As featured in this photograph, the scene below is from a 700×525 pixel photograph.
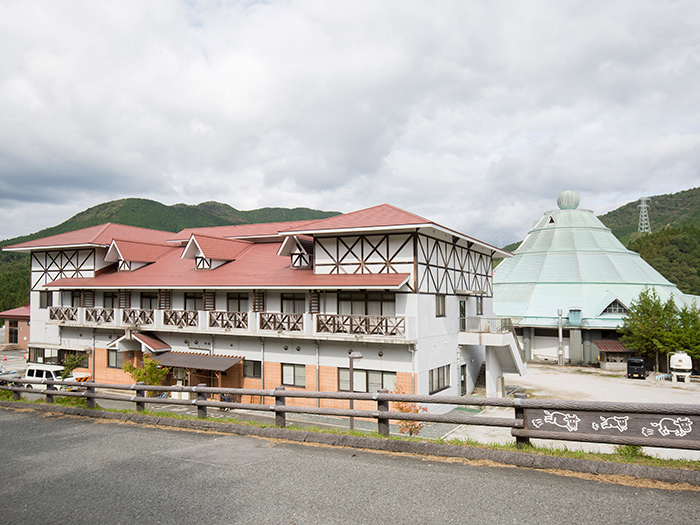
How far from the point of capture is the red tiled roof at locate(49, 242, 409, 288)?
71.4 feet

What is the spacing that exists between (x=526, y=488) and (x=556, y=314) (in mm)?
45093

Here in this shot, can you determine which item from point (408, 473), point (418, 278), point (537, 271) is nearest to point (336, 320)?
point (418, 278)

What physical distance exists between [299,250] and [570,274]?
3718cm

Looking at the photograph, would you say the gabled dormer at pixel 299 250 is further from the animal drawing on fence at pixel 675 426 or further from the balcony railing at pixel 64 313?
the animal drawing on fence at pixel 675 426

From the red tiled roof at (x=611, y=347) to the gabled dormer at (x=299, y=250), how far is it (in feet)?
101

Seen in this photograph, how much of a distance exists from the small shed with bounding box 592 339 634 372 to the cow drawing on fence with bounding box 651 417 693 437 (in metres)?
39.3

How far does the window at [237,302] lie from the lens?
2617 centimetres

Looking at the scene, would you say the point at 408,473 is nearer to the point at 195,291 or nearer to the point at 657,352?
the point at 195,291

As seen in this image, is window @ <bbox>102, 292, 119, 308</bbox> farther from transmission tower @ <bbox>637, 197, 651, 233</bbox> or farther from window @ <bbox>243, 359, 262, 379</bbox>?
transmission tower @ <bbox>637, 197, 651, 233</bbox>

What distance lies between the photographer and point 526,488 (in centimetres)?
648

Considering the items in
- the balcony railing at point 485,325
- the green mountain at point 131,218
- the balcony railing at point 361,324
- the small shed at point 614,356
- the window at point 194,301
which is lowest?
the small shed at point 614,356

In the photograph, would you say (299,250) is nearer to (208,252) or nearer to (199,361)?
(208,252)

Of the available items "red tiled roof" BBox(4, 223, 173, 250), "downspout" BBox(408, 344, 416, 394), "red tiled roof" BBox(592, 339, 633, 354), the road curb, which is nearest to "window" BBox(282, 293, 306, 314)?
"downspout" BBox(408, 344, 416, 394)

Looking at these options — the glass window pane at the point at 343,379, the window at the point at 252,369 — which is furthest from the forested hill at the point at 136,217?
the glass window pane at the point at 343,379
